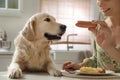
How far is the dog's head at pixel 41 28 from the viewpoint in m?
1.73

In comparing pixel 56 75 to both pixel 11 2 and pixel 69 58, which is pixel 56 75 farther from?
pixel 11 2

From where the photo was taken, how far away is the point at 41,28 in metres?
1.86

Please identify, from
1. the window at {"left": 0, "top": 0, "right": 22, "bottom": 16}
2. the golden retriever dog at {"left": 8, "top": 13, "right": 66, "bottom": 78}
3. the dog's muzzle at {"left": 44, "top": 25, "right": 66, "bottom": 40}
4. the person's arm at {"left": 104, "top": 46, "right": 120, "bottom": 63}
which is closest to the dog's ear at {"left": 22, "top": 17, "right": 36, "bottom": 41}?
Result: the golden retriever dog at {"left": 8, "top": 13, "right": 66, "bottom": 78}

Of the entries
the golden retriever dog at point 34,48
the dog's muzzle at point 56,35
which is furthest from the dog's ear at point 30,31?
the dog's muzzle at point 56,35

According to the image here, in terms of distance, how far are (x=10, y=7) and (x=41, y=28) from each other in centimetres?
147

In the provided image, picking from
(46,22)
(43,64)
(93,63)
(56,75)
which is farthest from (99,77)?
(46,22)

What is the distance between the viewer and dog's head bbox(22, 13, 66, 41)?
68.3 inches

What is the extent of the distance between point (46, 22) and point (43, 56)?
33 centimetres

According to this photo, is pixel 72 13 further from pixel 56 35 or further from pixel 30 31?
pixel 30 31

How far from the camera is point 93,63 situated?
1.88 meters

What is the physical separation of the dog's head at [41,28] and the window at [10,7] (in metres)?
1.31

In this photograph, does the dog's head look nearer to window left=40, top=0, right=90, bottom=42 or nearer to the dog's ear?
the dog's ear

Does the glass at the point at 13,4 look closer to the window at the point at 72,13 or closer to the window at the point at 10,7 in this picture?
the window at the point at 10,7

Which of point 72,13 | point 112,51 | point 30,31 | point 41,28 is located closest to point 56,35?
point 41,28
